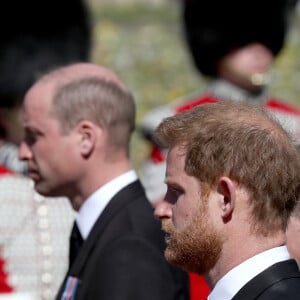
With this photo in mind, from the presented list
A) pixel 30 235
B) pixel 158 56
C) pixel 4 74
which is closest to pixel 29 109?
pixel 30 235

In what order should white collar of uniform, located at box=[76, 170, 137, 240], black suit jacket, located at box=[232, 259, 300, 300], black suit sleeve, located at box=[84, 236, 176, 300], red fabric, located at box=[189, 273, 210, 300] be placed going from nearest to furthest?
1. black suit jacket, located at box=[232, 259, 300, 300]
2. black suit sleeve, located at box=[84, 236, 176, 300]
3. white collar of uniform, located at box=[76, 170, 137, 240]
4. red fabric, located at box=[189, 273, 210, 300]

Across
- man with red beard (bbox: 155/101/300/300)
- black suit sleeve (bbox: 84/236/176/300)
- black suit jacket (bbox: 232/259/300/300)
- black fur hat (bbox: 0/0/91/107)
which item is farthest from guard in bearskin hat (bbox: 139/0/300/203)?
black suit jacket (bbox: 232/259/300/300)

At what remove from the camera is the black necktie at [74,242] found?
151 inches

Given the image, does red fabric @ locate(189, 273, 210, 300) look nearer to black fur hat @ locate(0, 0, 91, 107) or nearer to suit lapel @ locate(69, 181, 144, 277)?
suit lapel @ locate(69, 181, 144, 277)

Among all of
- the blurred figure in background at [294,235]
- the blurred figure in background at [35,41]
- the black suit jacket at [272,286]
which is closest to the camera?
the black suit jacket at [272,286]

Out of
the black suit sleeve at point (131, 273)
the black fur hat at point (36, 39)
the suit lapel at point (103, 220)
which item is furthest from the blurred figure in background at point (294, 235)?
the black fur hat at point (36, 39)

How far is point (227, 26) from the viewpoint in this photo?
21.3 ft

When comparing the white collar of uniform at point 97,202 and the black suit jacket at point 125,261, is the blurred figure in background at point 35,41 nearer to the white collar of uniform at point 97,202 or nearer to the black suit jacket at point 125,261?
the white collar of uniform at point 97,202

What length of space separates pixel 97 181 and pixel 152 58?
8671 millimetres

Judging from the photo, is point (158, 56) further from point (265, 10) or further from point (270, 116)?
point (270, 116)

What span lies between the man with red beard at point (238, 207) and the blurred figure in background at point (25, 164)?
2.46ft

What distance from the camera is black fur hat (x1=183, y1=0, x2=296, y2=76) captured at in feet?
20.7

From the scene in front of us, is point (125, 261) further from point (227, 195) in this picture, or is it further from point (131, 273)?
point (227, 195)

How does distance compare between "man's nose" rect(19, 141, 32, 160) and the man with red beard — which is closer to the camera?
the man with red beard
